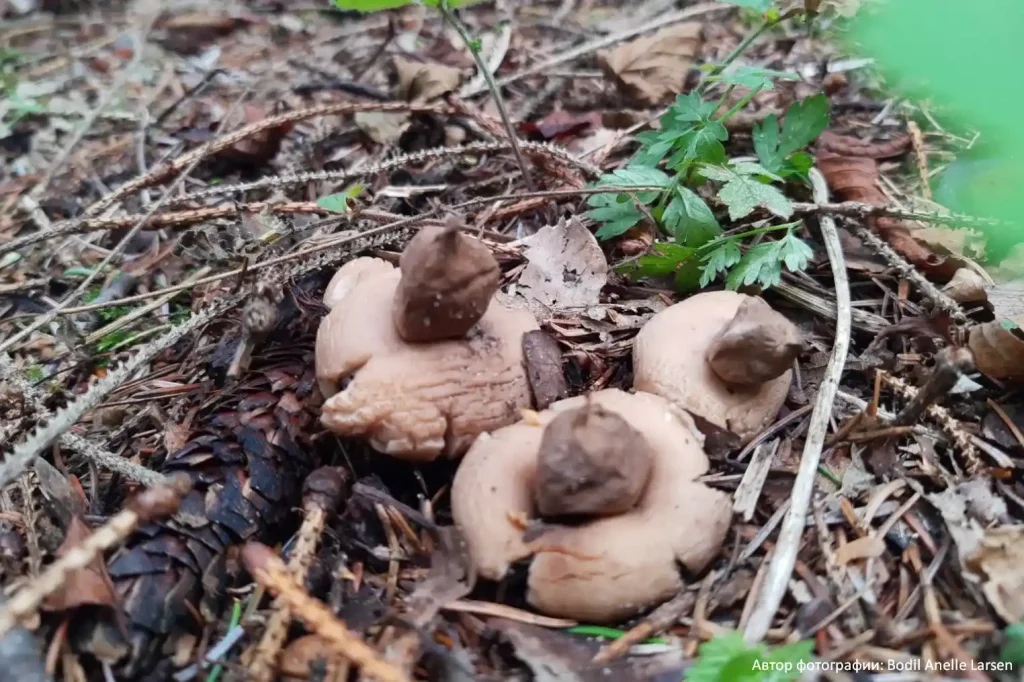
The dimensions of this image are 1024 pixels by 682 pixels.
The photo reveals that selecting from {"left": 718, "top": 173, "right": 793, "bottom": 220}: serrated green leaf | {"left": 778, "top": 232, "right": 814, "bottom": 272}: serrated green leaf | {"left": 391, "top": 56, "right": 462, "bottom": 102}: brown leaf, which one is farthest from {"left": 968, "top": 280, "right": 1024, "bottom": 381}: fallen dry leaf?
{"left": 391, "top": 56, "right": 462, "bottom": 102}: brown leaf

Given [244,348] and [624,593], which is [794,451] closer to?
[624,593]

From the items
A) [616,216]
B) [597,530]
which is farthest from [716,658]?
[616,216]

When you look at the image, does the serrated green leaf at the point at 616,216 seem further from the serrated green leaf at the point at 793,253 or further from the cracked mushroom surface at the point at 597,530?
the cracked mushroom surface at the point at 597,530

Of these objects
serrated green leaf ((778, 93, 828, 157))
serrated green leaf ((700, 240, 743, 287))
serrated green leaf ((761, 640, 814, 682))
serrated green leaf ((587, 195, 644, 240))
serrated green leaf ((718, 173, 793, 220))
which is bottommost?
serrated green leaf ((761, 640, 814, 682))

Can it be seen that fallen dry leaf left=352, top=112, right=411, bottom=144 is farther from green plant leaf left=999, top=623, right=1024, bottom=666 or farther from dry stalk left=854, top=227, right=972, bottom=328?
green plant leaf left=999, top=623, right=1024, bottom=666

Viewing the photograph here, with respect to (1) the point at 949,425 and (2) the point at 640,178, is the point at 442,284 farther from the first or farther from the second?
(1) the point at 949,425

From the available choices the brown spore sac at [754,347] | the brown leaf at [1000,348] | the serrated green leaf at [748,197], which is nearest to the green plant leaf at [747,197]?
the serrated green leaf at [748,197]
